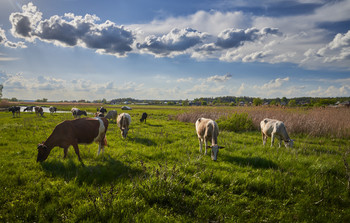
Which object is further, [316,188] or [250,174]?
[250,174]

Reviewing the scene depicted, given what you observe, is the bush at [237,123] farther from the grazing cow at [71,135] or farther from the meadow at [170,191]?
the grazing cow at [71,135]

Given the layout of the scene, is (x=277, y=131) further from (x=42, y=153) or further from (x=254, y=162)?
(x=42, y=153)

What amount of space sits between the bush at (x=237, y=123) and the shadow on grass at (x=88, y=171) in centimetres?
1397

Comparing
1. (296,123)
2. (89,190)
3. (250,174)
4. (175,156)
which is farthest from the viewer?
(296,123)

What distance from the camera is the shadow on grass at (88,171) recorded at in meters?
5.28

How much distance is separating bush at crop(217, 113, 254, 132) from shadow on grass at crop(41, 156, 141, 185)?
14.0 m

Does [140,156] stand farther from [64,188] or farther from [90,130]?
[64,188]

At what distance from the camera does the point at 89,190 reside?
4.61 meters

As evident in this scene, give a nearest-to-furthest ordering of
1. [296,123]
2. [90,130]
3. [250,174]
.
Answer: [250,174] < [90,130] < [296,123]

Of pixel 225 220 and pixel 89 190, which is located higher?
pixel 89 190

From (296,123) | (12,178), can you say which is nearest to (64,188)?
(12,178)

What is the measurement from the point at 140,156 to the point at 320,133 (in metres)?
16.5

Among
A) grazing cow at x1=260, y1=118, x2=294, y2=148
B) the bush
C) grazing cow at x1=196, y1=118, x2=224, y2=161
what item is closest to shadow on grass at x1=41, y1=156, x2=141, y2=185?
grazing cow at x1=196, y1=118, x2=224, y2=161

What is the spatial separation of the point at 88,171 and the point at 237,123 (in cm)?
1601
